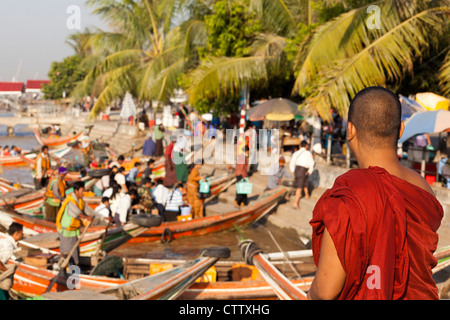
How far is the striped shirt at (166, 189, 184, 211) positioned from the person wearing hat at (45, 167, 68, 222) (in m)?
2.59

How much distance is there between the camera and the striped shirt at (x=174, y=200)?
1248cm

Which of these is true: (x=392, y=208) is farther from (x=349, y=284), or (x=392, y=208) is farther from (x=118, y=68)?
(x=118, y=68)

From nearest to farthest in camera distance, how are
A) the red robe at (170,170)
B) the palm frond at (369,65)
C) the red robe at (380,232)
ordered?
the red robe at (380,232) → the palm frond at (369,65) → the red robe at (170,170)

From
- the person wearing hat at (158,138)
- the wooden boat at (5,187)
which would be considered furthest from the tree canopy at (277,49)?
the wooden boat at (5,187)

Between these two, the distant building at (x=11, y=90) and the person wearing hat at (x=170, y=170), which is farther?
the distant building at (x=11, y=90)

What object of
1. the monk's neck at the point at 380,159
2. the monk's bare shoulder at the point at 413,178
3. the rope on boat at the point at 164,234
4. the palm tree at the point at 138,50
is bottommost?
the rope on boat at the point at 164,234

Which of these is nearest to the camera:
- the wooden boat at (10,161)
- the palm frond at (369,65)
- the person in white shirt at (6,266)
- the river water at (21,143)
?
the person in white shirt at (6,266)

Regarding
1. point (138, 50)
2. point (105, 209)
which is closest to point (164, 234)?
point (105, 209)

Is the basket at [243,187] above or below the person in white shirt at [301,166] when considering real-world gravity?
below

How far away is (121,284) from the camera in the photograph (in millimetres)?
6863

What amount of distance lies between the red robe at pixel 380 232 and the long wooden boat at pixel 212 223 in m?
10.1

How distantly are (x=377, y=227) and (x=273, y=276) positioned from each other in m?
5.36

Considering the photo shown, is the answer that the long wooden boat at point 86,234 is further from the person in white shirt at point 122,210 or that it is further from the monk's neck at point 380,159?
the monk's neck at point 380,159
